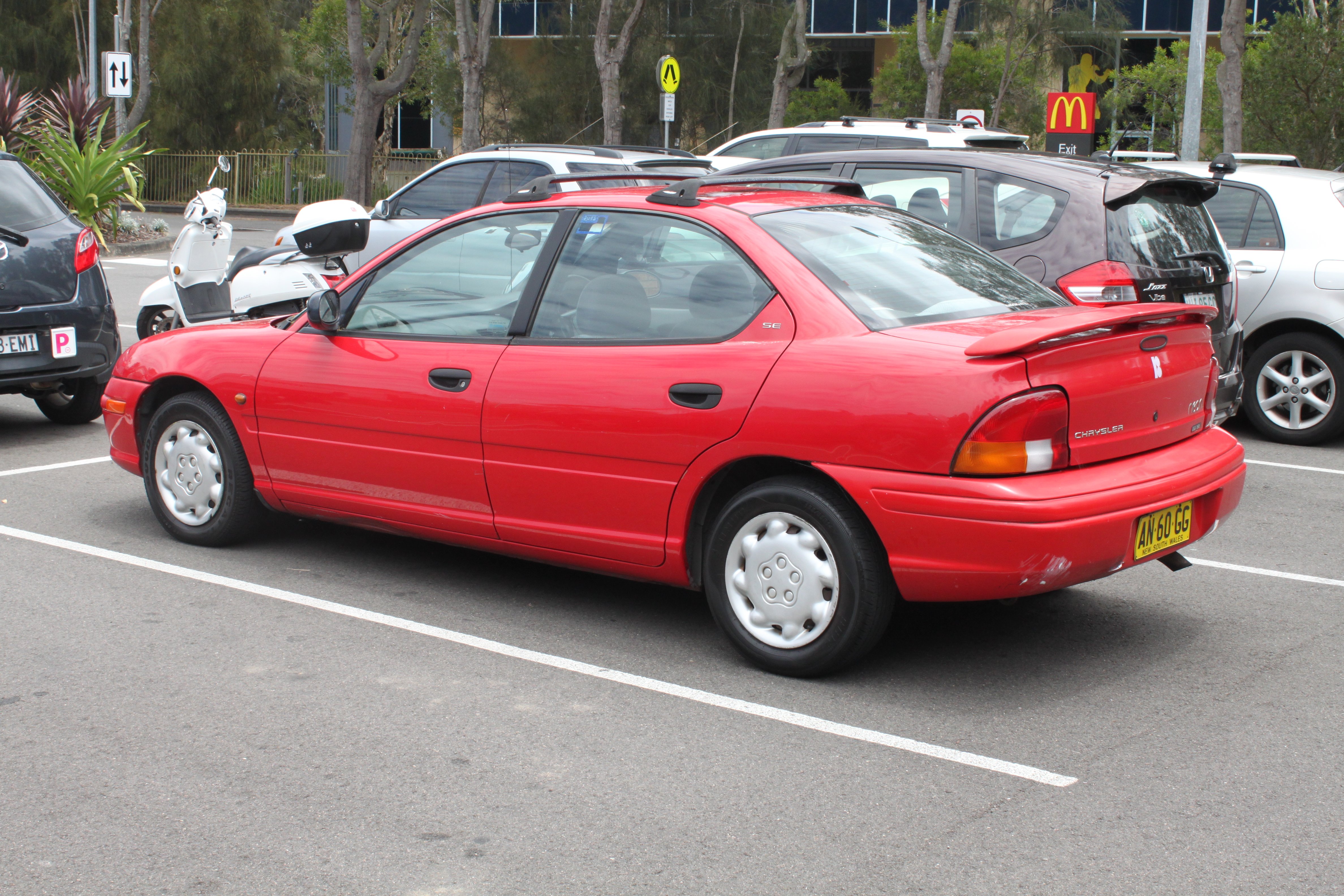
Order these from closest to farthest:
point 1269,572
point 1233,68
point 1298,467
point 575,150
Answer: point 1269,572 → point 1298,467 → point 575,150 → point 1233,68

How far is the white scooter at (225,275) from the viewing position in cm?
992

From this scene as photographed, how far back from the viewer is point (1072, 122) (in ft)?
55.6

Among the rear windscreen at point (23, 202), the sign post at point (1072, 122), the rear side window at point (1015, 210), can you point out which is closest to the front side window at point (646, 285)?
the rear side window at point (1015, 210)

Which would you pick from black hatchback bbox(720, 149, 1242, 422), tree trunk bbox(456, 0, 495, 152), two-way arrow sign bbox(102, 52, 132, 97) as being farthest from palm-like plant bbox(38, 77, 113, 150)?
black hatchback bbox(720, 149, 1242, 422)

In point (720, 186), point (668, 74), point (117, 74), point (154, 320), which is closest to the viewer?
point (720, 186)

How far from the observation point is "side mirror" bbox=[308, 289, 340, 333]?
18.7 ft

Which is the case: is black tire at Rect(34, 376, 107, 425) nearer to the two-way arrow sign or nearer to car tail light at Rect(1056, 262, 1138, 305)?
car tail light at Rect(1056, 262, 1138, 305)

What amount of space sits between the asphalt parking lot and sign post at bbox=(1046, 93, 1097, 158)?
1167cm

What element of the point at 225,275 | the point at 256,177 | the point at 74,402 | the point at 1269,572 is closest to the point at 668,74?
the point at 225,275

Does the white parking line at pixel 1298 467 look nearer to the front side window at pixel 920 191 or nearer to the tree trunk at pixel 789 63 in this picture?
the front side window at pixel 920 191

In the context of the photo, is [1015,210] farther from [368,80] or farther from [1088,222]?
[368,80]

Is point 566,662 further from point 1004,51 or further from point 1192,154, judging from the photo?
point 1004,51

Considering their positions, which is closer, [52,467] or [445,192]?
[52,467]

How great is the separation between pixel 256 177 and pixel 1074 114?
961 inches
